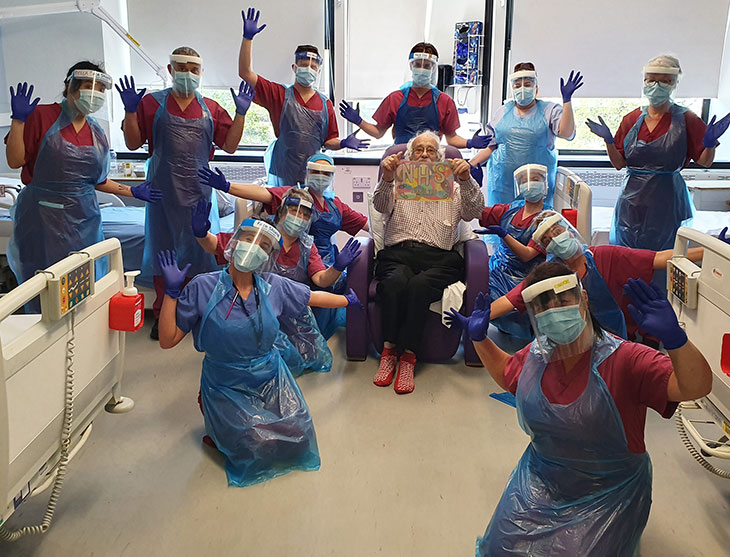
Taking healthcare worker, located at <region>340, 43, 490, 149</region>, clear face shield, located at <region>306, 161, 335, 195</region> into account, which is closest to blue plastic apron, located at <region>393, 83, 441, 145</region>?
healthcare worker, located at <region>340, 43, 490, 149</region>

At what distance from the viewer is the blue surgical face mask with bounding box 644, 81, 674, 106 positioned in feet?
11.6

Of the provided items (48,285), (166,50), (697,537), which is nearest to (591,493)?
(697,537)

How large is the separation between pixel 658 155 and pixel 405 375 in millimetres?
1791

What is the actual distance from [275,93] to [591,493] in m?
2.96

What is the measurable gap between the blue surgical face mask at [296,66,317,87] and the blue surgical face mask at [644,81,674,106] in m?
1.86

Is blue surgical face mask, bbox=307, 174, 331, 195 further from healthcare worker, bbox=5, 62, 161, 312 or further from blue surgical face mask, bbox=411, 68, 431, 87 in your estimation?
blue surgical face mask, bbox=411, 68, 431, 87

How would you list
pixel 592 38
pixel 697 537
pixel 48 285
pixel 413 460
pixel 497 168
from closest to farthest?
pixel 48 285
pixel 697 537
pixel 413 460
pixel 497 168
pixel 592 38

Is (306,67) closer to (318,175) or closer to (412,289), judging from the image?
(318,175)

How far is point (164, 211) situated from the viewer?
376 cm

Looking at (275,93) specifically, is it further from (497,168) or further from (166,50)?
(166,50)

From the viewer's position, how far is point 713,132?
3490mm

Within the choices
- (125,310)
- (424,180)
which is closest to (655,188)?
(424,180)

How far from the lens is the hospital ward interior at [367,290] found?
6.17 feet

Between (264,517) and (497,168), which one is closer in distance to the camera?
(264,517)
